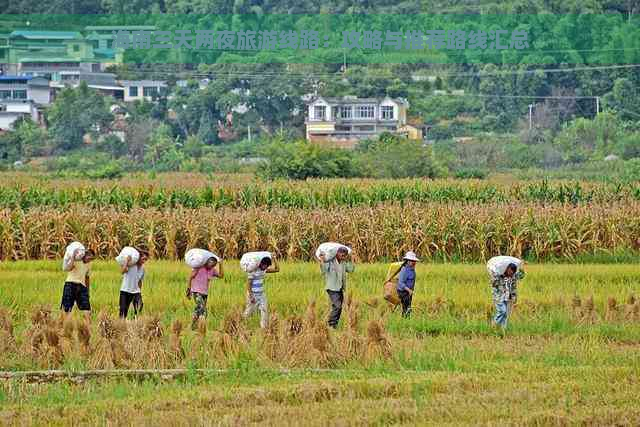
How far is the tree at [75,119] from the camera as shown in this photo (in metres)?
88.2

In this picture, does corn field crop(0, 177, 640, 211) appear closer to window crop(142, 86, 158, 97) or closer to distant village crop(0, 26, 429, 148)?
distant village crop(0, 26, 429, 148)

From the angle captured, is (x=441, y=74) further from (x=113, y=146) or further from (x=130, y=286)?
(x=130, y=286)

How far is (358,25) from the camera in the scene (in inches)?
4628

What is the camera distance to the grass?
12.3 meters

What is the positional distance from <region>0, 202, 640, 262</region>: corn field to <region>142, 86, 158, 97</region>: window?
246 ft

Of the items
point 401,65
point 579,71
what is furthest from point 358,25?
point 579,71

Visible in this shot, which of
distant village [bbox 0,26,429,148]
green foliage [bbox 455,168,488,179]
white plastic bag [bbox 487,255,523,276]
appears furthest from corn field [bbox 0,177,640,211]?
distant village [bbox 0,26,429,148]

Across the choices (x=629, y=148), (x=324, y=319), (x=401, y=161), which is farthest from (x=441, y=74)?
(x=324, y=319)

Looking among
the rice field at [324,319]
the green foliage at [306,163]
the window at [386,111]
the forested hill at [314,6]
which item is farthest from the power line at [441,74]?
the rice field at [324,319]

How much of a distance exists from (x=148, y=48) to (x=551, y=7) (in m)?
31.7

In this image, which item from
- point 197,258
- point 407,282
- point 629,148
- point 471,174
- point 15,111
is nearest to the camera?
point 197,258

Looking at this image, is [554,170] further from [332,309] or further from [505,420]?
[505,420]

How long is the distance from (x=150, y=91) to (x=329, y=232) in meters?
77.4

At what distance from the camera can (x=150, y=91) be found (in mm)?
103438
